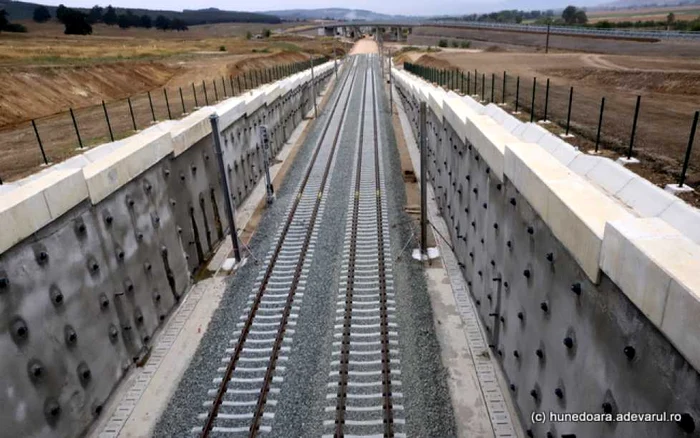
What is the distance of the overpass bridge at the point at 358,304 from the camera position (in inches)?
222

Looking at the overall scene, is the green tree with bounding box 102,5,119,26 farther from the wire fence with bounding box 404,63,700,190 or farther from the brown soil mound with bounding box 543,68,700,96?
the wire fence with bounding box 404,63,700,190

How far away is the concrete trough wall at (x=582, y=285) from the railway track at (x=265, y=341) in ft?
15.9

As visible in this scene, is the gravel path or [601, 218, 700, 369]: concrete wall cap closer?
[601, 218, 700, 369]: concrete wall cap

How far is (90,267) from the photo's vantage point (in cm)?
998

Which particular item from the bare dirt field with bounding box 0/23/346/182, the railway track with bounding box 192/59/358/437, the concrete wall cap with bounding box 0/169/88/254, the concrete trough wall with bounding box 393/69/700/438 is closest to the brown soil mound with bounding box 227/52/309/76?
the bare dirt field with bounding box 0/23/346/182

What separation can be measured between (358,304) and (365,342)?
65.2 inches

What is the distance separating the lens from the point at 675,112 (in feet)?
57.5

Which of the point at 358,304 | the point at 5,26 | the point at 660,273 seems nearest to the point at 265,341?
the point at 358,304

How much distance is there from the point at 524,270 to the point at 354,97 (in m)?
48.1

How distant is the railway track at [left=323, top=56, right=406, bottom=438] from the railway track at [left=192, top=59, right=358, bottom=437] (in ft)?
3.93

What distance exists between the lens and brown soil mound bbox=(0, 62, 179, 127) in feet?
88.1

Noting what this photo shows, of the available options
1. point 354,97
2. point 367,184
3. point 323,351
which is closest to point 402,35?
point 354,97

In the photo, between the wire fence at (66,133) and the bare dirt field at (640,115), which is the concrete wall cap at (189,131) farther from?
the bare dirt field at (640,115)

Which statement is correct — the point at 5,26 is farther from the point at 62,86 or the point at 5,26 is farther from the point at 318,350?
the point at 318,350
